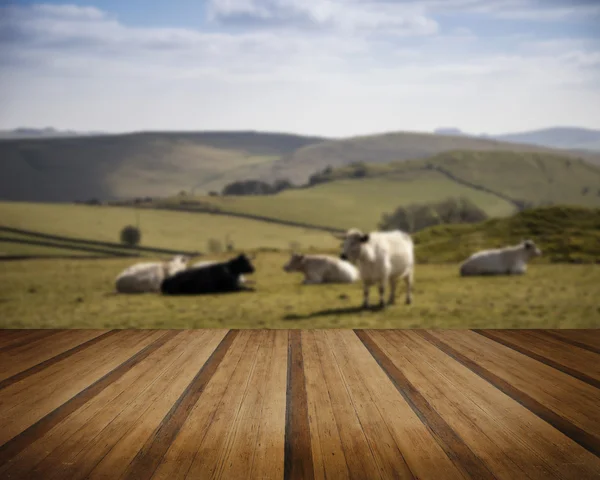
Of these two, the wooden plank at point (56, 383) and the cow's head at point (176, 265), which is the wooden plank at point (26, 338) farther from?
the cow's head at point (176, 265)

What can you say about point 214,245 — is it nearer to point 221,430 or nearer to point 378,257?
point 378,257

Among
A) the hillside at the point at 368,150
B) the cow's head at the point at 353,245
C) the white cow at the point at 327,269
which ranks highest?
the hillside at the point at 368,150

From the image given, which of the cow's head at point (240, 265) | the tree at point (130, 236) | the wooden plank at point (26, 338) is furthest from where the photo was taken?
the tree at point (130, 236)

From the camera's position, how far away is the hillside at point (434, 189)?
45562 millimetres

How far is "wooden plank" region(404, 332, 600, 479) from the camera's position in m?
2.81

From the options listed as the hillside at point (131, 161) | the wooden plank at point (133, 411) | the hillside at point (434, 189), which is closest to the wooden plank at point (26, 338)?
the wooden plank at point (133, 411)

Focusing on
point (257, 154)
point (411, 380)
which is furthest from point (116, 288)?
point (257, 154)

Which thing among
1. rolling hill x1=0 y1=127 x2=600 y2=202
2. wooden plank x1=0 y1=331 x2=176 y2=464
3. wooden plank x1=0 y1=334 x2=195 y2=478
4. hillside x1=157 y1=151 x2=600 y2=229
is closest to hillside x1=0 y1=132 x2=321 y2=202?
rolling hill x1=0 y1=127 x2=600 y2=202

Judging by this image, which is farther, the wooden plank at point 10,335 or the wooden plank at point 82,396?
the wooden plank at point 10,335

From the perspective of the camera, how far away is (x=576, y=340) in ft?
19.2

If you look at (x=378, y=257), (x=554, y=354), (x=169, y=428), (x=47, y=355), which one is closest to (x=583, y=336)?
(x=554, y=354)

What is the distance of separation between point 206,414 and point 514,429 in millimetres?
1697

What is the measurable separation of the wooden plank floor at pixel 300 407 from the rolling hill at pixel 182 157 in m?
58.7

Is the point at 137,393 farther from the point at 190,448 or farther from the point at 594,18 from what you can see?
the point at 594,18
